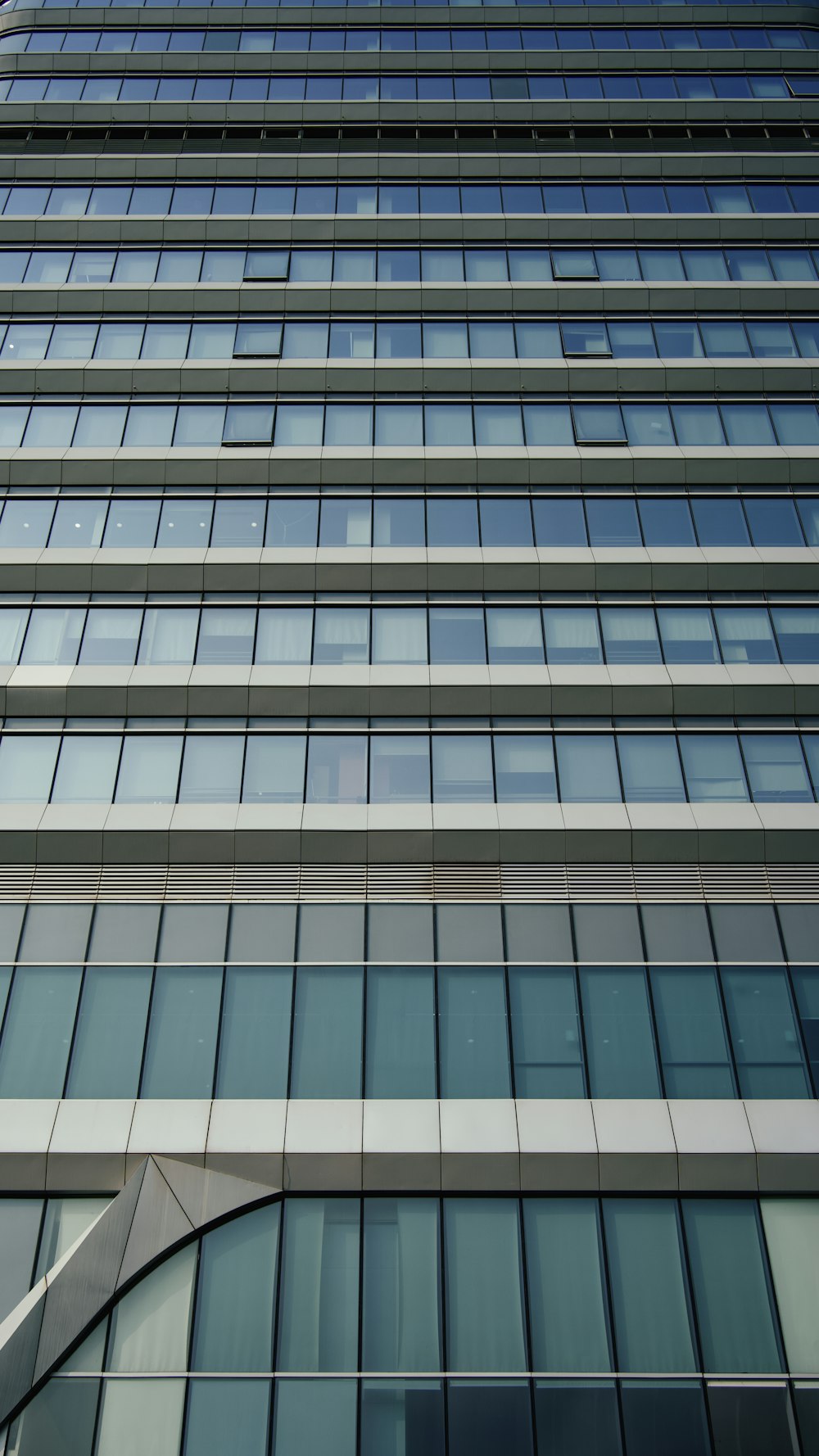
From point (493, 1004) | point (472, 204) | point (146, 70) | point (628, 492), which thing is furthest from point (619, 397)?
point (146, 70)

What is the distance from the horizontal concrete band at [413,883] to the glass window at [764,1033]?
5.72ft

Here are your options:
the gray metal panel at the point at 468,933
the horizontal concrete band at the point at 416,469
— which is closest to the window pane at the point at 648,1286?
the gray metal panel at the point at 468,933

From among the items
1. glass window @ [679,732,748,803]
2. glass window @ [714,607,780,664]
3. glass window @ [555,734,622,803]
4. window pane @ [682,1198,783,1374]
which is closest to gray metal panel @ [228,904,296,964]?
glass window @ [555,734,622,803]

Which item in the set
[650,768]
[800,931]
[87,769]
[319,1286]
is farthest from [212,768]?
[800,931]

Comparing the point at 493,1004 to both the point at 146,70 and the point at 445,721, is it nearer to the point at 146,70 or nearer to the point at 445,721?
the point at 445,721

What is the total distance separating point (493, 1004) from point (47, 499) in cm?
1764

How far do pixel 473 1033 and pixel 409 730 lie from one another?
720cm

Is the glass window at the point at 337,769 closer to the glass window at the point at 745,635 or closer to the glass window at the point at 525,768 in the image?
the glass window at the point at 525,768

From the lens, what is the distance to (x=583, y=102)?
117ft

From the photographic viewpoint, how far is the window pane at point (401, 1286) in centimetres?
1617

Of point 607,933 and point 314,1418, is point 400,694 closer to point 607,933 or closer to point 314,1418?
point 607,933

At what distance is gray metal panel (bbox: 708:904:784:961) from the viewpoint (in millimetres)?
20078

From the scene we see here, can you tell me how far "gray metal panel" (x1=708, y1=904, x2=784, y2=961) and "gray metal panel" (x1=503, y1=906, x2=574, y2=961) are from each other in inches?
116

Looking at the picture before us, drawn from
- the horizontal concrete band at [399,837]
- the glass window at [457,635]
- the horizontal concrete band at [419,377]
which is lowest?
the horizontal concrete band at [399,837]
